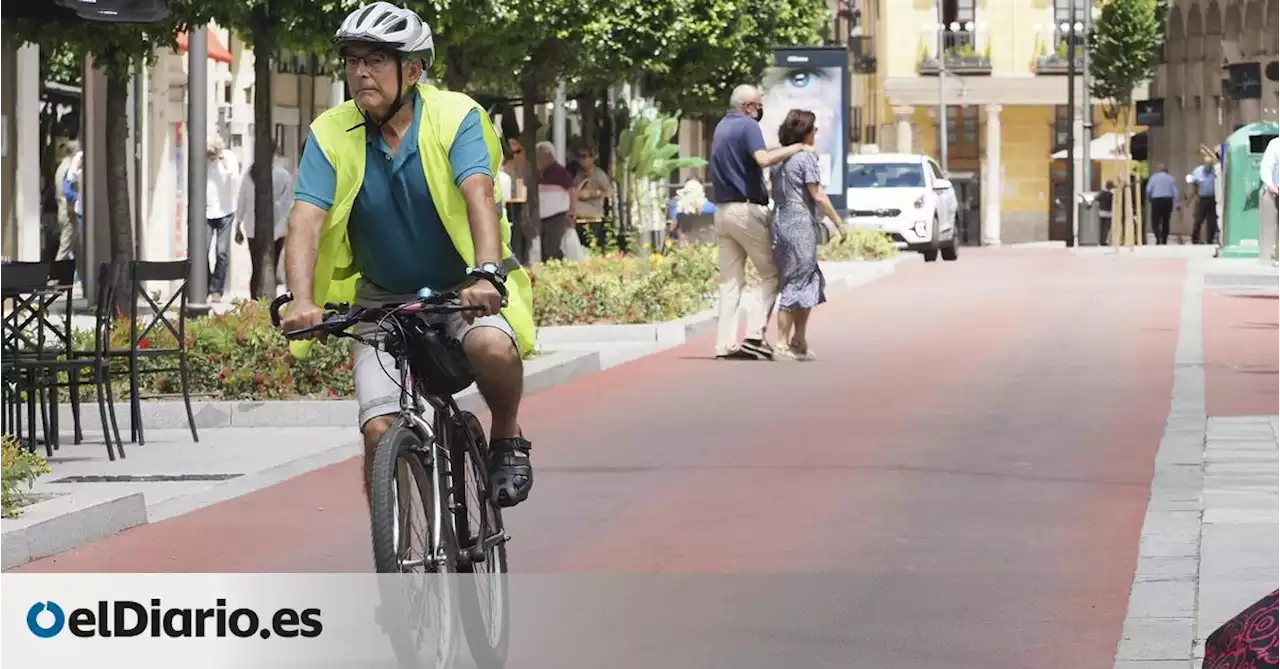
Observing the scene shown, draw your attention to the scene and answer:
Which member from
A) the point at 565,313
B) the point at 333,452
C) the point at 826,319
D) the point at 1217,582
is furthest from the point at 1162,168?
the point at 1217,582

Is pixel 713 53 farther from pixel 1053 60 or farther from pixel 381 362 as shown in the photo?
pixel 1053 60

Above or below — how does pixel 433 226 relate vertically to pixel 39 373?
above

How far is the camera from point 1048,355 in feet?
70.4

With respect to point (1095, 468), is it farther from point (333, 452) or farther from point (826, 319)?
point (826, 319)

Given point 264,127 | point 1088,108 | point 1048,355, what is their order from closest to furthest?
point 264,127
point 1048,355
point 1088,108

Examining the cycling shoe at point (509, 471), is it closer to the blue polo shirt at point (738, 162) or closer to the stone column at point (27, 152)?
the blue polo shirt at point (738, 162)

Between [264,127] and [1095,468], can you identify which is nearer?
[1095,468]

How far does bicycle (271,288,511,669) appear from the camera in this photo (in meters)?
6.63

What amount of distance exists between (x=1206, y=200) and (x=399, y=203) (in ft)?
169

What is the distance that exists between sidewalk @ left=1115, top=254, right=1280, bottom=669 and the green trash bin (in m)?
17.9

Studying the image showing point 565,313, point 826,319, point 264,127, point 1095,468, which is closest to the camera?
point 1095,468

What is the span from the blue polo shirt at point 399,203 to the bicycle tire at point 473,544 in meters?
0.39

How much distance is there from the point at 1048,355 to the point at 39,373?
9.34 meters

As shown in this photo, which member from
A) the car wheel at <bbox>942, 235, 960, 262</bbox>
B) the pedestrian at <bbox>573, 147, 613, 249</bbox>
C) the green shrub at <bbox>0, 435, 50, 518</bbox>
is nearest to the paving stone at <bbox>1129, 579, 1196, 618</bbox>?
the green shrub at <bbox>0, 435, 50, 518</bbox>
